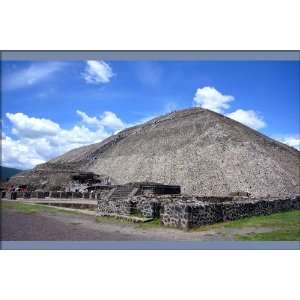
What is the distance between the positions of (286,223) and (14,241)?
12.2 meters

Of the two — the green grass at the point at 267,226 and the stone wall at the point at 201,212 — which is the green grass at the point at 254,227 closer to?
the green grass at the point at 267,226

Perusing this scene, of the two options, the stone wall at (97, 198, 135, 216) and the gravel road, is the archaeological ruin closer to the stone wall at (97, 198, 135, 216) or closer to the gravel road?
the stone wall at (97, 198, 135, 216)

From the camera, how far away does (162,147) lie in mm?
Answer: 52500

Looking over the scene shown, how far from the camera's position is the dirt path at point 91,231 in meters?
12.8

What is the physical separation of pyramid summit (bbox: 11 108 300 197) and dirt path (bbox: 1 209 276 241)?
70.0 feet

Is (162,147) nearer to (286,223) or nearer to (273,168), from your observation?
(273,168)

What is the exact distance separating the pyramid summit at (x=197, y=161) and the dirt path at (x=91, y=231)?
21333 millimetres

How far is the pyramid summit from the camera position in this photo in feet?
124

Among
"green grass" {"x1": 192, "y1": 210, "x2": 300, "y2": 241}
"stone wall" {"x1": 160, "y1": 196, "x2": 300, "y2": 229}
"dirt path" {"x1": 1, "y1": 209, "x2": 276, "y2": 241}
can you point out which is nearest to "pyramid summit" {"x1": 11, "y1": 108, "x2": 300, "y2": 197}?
"stone wall" {"x1": 160, "y1": 196, "x2": 300, "y2": 229}

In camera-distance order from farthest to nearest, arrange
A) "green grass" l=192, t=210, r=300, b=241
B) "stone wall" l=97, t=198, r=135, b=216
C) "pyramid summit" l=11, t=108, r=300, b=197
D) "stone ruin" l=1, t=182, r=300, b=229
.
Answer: "pyramid summit" l=11, t=108, r=300, b=197 → "stone wall" l=97, t=198, r=135, b=216 → "stone ruin" l=1, t=182, r=300, b=229 → "green grass" l=192, t=210, r=300, b=241

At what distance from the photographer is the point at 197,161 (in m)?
43.1

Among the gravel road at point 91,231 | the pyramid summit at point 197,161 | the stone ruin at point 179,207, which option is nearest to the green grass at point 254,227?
the gravel road at point 91,231

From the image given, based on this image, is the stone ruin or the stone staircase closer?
the stone ruin
